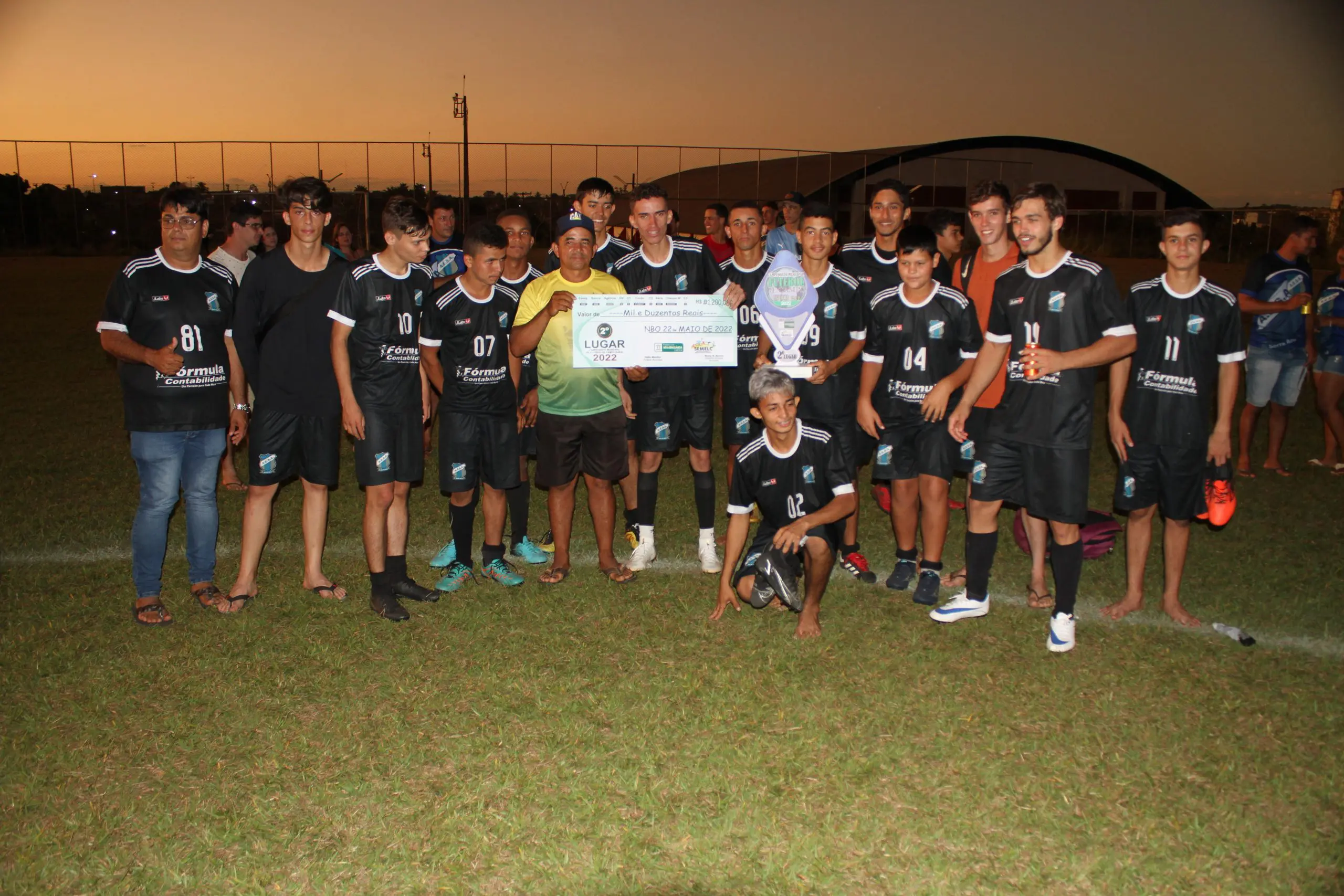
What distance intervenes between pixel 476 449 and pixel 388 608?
102cm

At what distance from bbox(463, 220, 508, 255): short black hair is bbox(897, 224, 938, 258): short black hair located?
88.4 inches

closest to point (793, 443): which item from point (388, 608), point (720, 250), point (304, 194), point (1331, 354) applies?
point (388, 608)

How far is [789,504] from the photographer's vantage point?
17.0 feet

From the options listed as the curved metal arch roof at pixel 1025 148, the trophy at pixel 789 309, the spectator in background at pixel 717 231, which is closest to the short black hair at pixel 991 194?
the trophy at pixel 789 309

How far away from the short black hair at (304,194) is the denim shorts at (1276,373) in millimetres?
7409

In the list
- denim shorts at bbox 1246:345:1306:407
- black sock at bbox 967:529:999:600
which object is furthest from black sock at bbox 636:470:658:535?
denim shorts at bbox 1246:345:1306:407

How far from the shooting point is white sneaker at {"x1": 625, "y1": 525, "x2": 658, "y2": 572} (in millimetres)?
6238

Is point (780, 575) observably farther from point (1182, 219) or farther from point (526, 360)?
point (1182, 219)

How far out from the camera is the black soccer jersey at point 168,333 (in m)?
5.03

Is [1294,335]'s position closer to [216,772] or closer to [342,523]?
[342,523]

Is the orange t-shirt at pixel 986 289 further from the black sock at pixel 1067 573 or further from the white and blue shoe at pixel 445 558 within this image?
the white and blue shoe at pixel 445 558

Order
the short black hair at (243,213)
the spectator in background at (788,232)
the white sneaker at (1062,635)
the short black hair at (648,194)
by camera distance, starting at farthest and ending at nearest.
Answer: the spectator in background at (788,232) < the short black hair at (243,213) < the short black hair at (648,194) < the white sneaker at (1062,635)

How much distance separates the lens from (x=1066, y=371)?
484 centimetres

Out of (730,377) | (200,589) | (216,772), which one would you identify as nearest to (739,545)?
(730,377)
